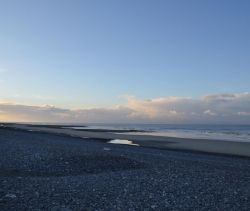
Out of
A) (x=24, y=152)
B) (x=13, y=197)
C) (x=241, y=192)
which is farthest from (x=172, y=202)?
(x=24, y=152)

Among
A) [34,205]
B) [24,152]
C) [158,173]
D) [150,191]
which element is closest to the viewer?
[34,205]

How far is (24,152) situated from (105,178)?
10.3m

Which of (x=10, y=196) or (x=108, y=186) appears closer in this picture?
(x=10, y=196)

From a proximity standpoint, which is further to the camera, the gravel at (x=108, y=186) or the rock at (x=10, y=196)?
the rock at (x=10, y=196)

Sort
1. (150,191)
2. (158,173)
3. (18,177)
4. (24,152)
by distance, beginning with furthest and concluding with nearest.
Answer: (24,152)
(158,173)
(18,177)
(150,191)

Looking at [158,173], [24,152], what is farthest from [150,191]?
[24,152]

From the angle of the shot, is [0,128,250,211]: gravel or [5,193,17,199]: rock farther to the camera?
[5,193,17,199]: rock

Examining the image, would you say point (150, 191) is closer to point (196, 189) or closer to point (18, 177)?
point (196, 189)

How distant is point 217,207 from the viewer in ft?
46.5

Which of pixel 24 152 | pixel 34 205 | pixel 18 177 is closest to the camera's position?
pixel 34 205

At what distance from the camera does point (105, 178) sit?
62.0ft

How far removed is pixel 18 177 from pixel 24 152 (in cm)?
894

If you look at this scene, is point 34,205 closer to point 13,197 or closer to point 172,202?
point 13,197

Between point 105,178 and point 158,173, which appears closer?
point 105,178
